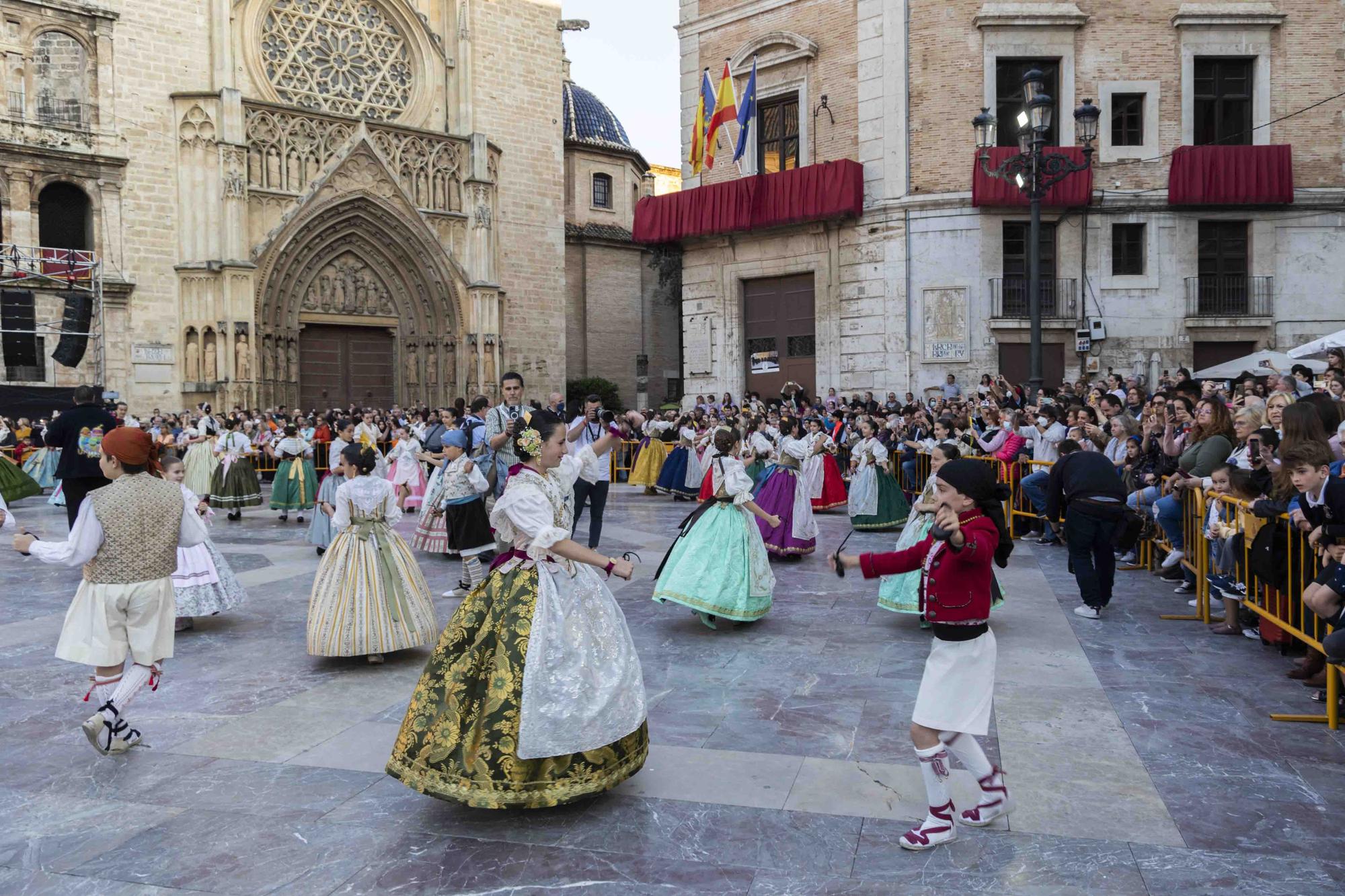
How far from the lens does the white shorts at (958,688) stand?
4.22m

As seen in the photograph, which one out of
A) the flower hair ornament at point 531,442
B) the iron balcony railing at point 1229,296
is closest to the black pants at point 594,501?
the flower hair ornament at point 531,442

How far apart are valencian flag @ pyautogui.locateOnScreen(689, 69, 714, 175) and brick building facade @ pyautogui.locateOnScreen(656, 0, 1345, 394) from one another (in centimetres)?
377

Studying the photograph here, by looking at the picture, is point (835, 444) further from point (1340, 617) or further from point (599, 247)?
point (599, 247)

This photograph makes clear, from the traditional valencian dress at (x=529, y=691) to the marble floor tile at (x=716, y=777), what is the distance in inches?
8.0

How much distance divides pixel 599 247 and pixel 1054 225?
19760mm

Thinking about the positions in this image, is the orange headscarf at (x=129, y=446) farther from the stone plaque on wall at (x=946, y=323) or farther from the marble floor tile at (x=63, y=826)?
the stone plaque on wall at (x=946, y=323)

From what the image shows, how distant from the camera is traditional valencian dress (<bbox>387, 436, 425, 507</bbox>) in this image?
53.4 ft

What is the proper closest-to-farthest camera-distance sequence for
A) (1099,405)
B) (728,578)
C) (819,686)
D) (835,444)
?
(819,686)
(728,578)
(1099,405)
(835,444)

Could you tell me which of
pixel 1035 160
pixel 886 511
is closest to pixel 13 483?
pixel 886 511

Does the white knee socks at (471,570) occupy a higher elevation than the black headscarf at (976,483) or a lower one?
lower

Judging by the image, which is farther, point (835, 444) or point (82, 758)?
point (835, 444)

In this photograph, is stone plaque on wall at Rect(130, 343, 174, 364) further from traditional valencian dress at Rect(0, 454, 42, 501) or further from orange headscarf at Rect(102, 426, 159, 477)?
orange headscarf at Rect(102, 426, 159, 477)

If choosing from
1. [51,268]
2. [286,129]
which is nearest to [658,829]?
[51,268]

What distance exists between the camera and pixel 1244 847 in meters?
4.16
